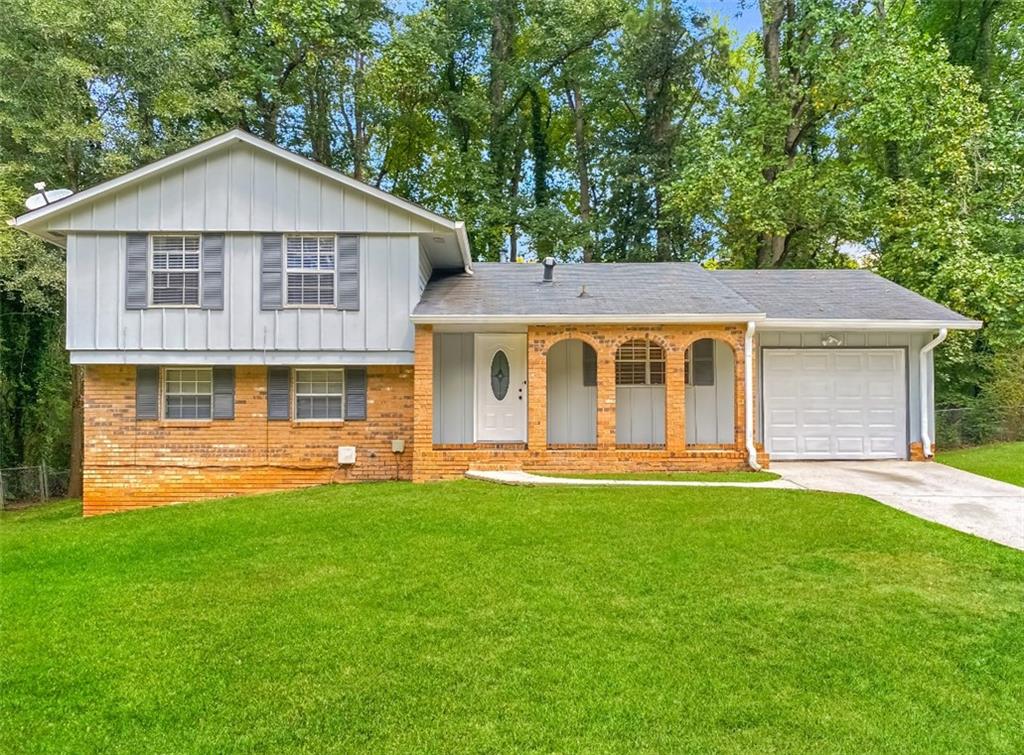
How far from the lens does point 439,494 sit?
27.8 ft

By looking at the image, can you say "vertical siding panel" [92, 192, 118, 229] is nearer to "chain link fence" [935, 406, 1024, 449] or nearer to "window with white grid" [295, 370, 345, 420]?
"window with white grid" [295, 370, 345, 420]

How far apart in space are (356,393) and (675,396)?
18.4 feet

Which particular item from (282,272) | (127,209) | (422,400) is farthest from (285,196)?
(422,400)

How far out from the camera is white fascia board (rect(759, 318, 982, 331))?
1046 cm

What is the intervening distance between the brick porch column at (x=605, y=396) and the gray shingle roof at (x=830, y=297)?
3219mm

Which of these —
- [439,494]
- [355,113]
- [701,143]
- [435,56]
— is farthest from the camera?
[355,113]

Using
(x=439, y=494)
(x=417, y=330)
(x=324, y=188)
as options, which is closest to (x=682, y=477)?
(x=439, y=494)

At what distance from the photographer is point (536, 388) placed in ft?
33.4

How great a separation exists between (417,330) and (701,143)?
39.8ft

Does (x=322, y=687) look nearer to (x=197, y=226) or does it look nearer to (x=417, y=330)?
(x=417, y=330)

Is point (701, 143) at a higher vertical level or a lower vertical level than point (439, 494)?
higher

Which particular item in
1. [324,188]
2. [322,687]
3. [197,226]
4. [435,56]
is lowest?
[322,687]

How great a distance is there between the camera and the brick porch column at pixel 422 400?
Result: 32.3 feet

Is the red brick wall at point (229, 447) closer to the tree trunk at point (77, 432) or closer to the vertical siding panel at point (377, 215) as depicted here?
the vertical siding panel at point (377, 215)
